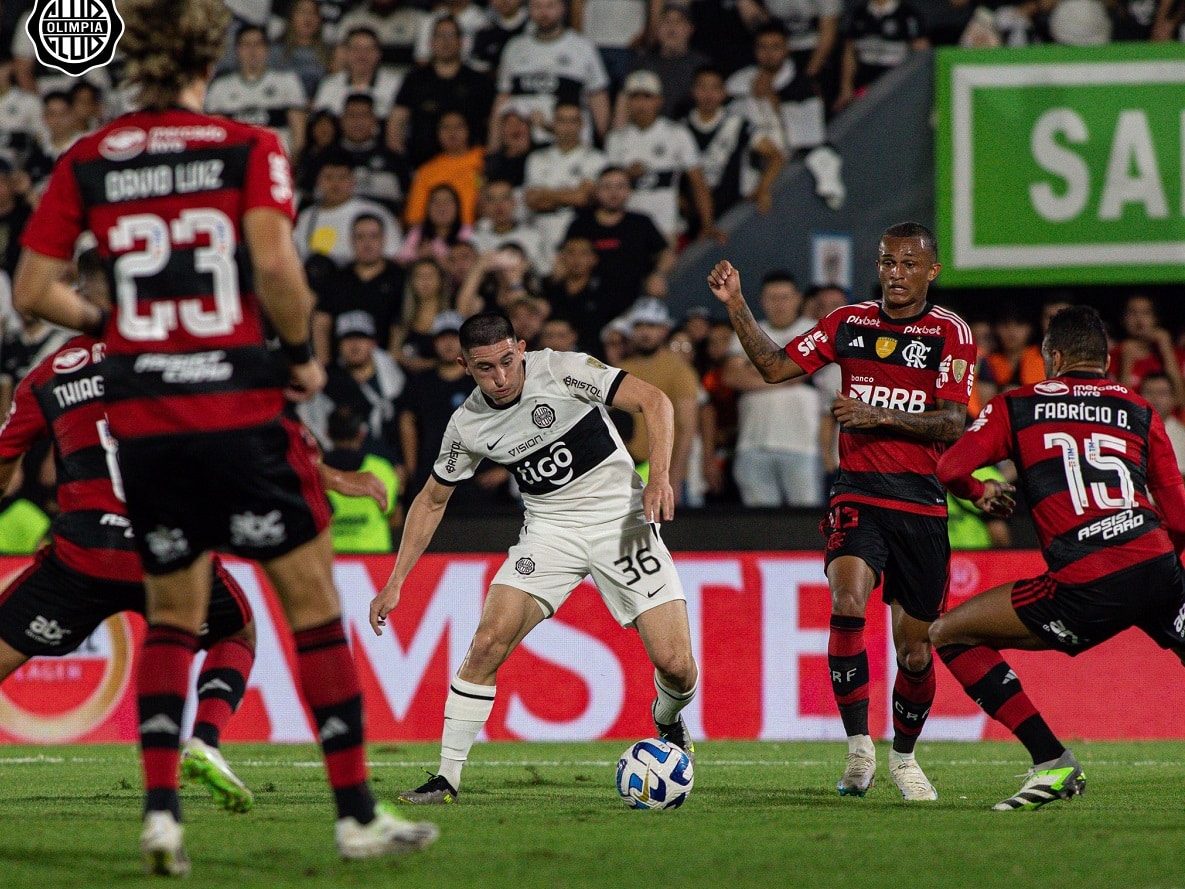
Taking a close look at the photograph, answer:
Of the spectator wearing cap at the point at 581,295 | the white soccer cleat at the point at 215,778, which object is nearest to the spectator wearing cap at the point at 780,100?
the spectator wearing cap at the point at 581,295

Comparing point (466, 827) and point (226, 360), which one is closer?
point (226, 360)

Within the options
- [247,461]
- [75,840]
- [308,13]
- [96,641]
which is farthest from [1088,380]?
[308,13]

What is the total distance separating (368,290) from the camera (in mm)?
14031

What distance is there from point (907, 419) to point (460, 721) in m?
2.54

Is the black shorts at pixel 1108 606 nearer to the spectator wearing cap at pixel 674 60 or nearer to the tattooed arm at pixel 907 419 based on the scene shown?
the tattooed arm at pixel 907 419

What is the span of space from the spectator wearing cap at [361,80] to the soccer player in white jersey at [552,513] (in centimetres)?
848

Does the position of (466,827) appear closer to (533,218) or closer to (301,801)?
(301,801)

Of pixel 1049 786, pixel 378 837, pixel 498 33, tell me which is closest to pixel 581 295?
pixel 498 33

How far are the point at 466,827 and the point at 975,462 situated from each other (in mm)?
2651

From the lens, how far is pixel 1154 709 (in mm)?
11281

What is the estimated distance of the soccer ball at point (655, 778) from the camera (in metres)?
6.80

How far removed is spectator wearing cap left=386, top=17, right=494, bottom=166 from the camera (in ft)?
50.1

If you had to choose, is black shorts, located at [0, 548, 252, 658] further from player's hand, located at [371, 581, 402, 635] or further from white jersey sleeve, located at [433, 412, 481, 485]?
white jersey sleeve, located at [433, 412, 481, 485]

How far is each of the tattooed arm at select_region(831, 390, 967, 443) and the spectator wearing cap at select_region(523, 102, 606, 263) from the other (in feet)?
24.3
